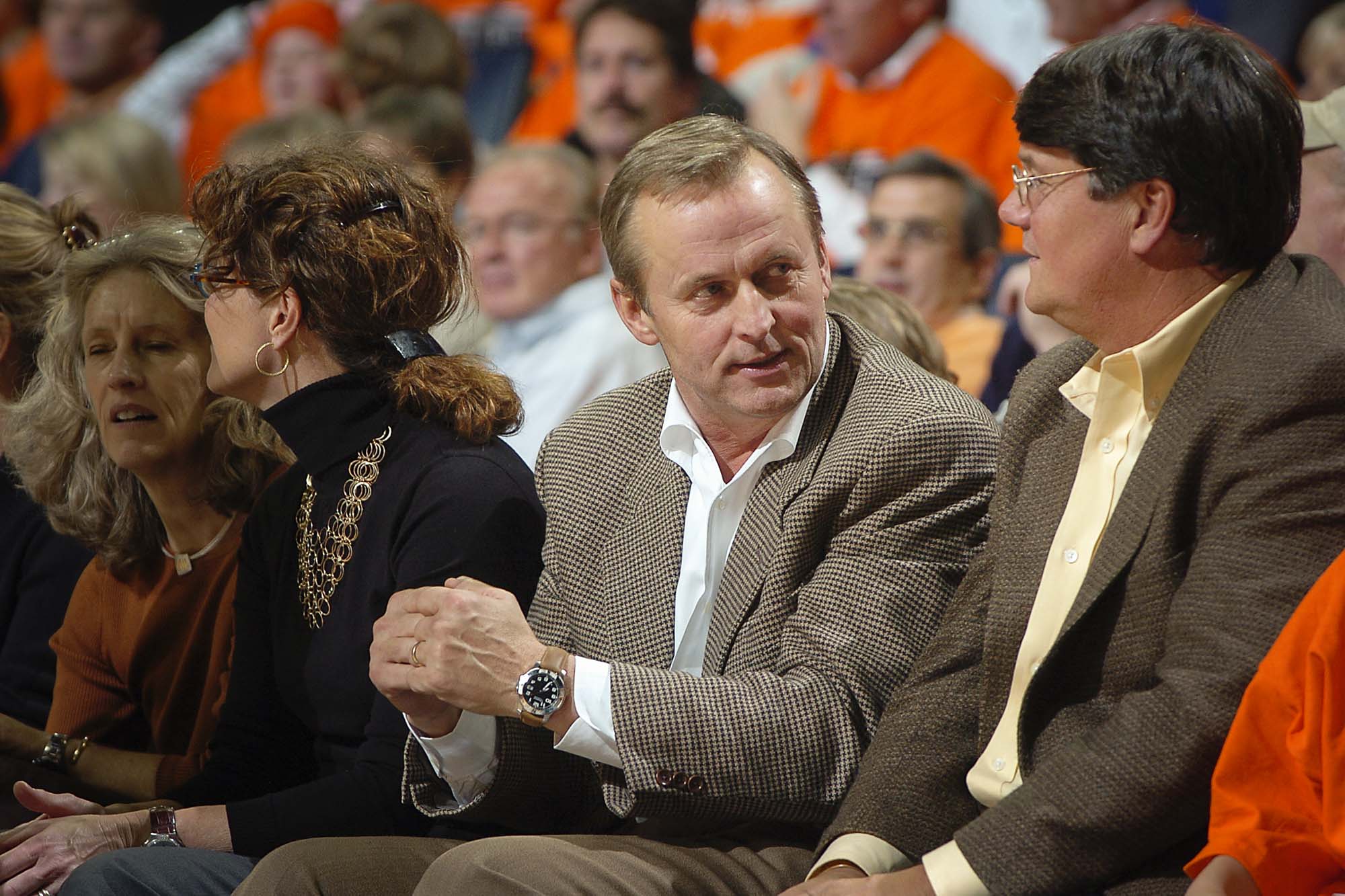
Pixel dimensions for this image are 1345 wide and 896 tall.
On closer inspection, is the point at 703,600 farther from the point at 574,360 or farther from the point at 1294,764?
the point at 574,360

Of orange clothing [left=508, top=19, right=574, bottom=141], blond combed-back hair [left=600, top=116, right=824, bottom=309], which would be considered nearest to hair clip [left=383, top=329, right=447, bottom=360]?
blond combed-back hair [left=600, top=116, right=824, bottom=309]

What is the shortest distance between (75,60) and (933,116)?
455 centimetres

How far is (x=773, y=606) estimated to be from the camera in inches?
80.9

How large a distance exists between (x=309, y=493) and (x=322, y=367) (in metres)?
0.21

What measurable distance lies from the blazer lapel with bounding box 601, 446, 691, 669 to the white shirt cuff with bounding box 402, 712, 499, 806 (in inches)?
8.5

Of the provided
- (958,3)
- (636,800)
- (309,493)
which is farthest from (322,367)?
(958,3)

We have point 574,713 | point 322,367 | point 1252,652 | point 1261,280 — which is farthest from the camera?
point 322,367

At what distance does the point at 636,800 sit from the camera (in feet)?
6.49

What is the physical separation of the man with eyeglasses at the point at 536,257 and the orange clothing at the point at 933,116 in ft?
3.07

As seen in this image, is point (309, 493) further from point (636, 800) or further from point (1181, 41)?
point (1181, 41)

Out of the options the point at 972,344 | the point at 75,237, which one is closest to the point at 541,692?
the point at 75,237

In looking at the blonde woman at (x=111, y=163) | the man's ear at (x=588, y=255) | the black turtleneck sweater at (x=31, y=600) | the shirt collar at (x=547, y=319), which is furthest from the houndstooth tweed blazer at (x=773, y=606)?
the blonde woman at (x=111, y=163)

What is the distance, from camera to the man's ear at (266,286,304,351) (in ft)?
7.93

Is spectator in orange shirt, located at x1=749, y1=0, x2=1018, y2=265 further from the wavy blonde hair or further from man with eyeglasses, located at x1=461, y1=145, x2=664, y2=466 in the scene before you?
the wavy blonde hair
